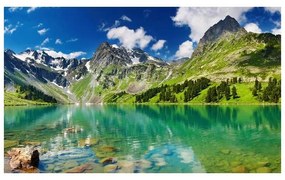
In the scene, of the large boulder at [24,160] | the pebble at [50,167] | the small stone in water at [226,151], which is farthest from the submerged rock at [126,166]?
the small stone in water at [226,151]

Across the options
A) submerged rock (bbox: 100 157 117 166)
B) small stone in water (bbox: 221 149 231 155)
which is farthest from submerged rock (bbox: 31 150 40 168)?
small stone in water (bbox: 221 149 231 155)

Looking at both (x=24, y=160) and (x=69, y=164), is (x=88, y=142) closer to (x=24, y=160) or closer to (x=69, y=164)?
(x=69, y=164)

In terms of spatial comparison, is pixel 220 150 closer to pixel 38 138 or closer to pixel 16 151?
pixel 16 151

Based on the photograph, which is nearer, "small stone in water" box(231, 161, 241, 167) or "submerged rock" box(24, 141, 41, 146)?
"small stone in water" box(231, 161, 241, 167)

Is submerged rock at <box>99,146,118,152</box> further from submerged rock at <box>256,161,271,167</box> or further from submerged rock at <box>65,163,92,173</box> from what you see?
submerged rock at <box>256,161,271,167</box>

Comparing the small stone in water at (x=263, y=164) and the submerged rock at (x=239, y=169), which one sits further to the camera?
the small stone in water at (x=263, y=164)

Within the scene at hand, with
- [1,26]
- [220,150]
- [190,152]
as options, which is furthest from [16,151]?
[220,150]

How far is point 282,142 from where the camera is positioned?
129 feet

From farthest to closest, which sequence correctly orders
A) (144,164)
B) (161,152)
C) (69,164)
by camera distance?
(161,152), (69,164), (144,164)

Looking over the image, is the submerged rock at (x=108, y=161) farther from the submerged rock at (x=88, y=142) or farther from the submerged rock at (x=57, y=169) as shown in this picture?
the submerged rock at (x=88, y=142)

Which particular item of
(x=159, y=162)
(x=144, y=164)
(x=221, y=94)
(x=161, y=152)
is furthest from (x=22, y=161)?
(x=221, y=94)
